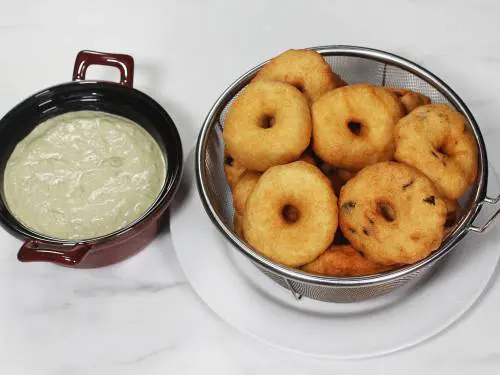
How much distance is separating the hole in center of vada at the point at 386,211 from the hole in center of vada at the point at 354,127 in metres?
0.11

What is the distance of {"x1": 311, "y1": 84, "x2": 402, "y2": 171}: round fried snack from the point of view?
2.70 ft

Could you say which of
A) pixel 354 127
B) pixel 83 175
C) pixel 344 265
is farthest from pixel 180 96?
pixel 344 265

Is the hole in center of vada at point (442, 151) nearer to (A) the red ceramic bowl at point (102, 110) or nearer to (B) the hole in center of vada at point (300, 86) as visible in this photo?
(B) the hole in center of vada at point (300, 86)

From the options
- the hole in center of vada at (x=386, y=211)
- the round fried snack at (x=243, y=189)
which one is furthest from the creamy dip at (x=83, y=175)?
the hole in center of vada at (x=386, y=211)

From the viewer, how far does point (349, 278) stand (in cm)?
75

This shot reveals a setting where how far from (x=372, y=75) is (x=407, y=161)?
30 cm

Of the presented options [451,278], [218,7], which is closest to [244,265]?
[451,278]

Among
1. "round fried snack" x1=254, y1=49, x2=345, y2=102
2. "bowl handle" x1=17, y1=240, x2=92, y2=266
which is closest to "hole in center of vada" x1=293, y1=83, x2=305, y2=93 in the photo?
"round fried snack" x1=254, y1=49, x2=345, y2=102

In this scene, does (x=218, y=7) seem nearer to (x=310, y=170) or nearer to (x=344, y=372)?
(x=310, y=170)

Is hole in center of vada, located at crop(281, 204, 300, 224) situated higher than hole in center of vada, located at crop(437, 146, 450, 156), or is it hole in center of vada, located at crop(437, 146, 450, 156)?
hole in center of vada, located at crop(437, 146, 450, 156)

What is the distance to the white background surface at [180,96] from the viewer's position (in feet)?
2.87

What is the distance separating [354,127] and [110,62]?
41 cm

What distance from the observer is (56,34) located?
128 centimetres

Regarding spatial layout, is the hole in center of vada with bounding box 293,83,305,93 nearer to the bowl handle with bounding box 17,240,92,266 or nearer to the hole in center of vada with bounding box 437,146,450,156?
the hole in center of vada with bounding box 437,146,450,156
